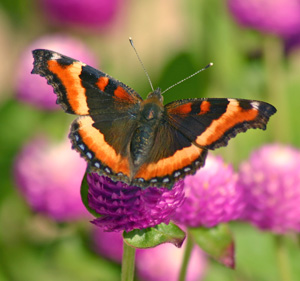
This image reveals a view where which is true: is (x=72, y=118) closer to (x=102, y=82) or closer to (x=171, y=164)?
(x=102, y=82)

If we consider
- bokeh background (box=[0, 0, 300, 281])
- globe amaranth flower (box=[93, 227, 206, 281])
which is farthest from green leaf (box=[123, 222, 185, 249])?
globe amaranth flower (box=[93, 227, 206, 281])

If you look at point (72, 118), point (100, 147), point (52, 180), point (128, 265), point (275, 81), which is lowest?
point (128, 265)

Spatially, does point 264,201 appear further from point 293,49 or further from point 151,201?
point 293,49

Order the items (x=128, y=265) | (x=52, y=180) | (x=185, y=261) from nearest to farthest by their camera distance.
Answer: (x=128, y=265), (x=185, y=261), (x=52, y=180)

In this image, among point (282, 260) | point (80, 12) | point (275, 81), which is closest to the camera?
point (282, 260)

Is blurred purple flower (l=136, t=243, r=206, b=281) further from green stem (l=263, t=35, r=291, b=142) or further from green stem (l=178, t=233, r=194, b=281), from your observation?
green stem (l=263, t=35, r=291, b=142)

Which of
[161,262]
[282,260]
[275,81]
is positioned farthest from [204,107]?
[275,81]
